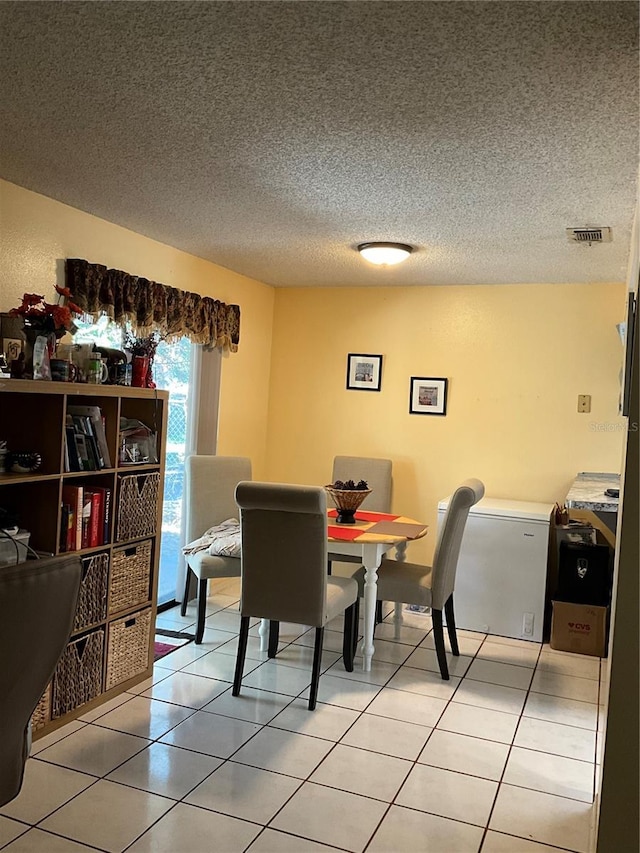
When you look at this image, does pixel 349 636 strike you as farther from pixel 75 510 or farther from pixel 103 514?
pixel 75 510

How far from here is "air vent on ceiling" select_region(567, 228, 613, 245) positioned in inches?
135

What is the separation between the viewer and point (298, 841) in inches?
88.6

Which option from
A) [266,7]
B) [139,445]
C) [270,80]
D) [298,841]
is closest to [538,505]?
[139,445]

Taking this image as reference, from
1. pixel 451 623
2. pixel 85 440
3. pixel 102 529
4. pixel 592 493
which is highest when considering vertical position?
pixel 85 440

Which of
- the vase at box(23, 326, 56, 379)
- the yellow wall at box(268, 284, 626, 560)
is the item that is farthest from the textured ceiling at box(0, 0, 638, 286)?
the yellow wall at box(268, 284, 626, 560)

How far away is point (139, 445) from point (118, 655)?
97cm

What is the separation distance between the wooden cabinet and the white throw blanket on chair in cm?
47

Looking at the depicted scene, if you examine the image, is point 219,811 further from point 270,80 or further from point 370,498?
point 370,498

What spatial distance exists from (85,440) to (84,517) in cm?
33

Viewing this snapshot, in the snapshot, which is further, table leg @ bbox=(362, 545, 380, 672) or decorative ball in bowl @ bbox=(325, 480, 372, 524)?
decorative ball in bowl @ bbox=(325, 480, 372, 524)

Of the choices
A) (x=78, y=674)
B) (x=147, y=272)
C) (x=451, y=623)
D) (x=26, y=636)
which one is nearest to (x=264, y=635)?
(x=451, y=623)

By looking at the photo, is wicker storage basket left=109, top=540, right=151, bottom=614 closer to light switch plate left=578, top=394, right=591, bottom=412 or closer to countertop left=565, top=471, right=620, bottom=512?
countertop left=565, top=471, right=620, bottom=512

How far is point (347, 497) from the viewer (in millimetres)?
4004

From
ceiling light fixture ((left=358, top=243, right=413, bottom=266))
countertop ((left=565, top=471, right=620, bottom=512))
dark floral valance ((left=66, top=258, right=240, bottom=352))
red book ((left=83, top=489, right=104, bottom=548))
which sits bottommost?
red book ((left=83, top=489, right=104, bottom=548))
